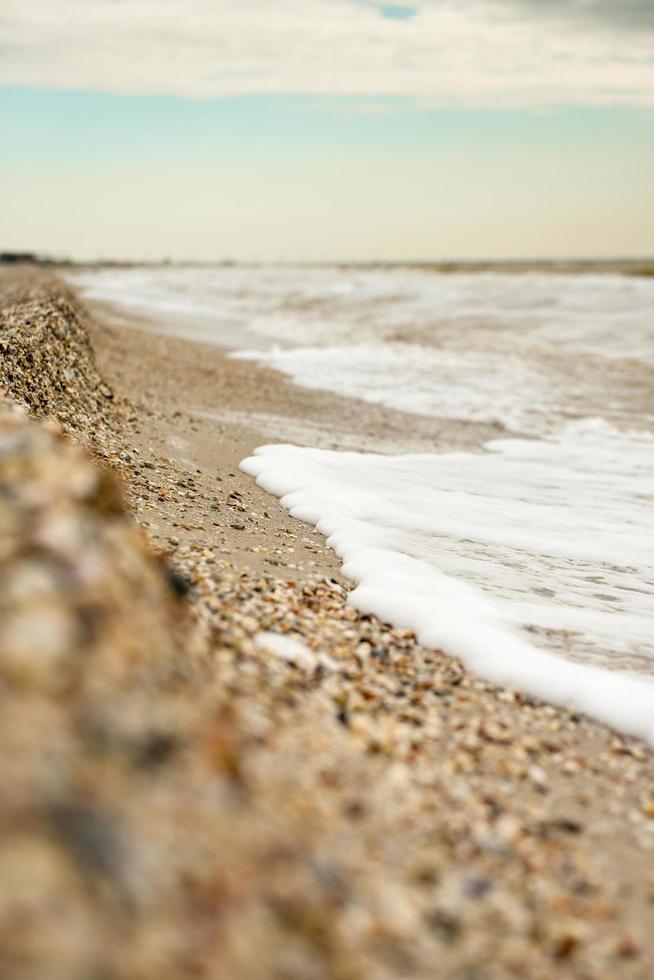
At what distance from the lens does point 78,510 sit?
10.6 ft

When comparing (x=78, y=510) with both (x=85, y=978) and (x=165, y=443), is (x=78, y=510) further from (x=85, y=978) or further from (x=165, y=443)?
(x=165, y=443)

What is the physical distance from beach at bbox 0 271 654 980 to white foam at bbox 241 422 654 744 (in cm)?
28

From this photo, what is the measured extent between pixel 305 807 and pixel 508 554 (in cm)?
484

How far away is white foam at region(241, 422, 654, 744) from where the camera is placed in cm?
548

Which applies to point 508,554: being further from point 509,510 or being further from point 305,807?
point 305,807

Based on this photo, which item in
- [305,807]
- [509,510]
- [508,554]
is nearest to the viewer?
[305,807]

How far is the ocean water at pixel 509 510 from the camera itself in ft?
18.7

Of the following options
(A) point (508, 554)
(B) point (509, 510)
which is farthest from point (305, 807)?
Result: (B) point (509, 510)

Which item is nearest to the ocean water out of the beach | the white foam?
the white foam

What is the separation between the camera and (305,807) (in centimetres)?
330

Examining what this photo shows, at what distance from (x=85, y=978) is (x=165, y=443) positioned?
8196 mm

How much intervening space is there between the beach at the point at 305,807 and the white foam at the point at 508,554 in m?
0.28

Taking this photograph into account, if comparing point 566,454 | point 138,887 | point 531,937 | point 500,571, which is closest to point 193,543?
point 500,571

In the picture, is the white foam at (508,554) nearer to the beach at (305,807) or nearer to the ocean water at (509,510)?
the ocean water at (509,510)
